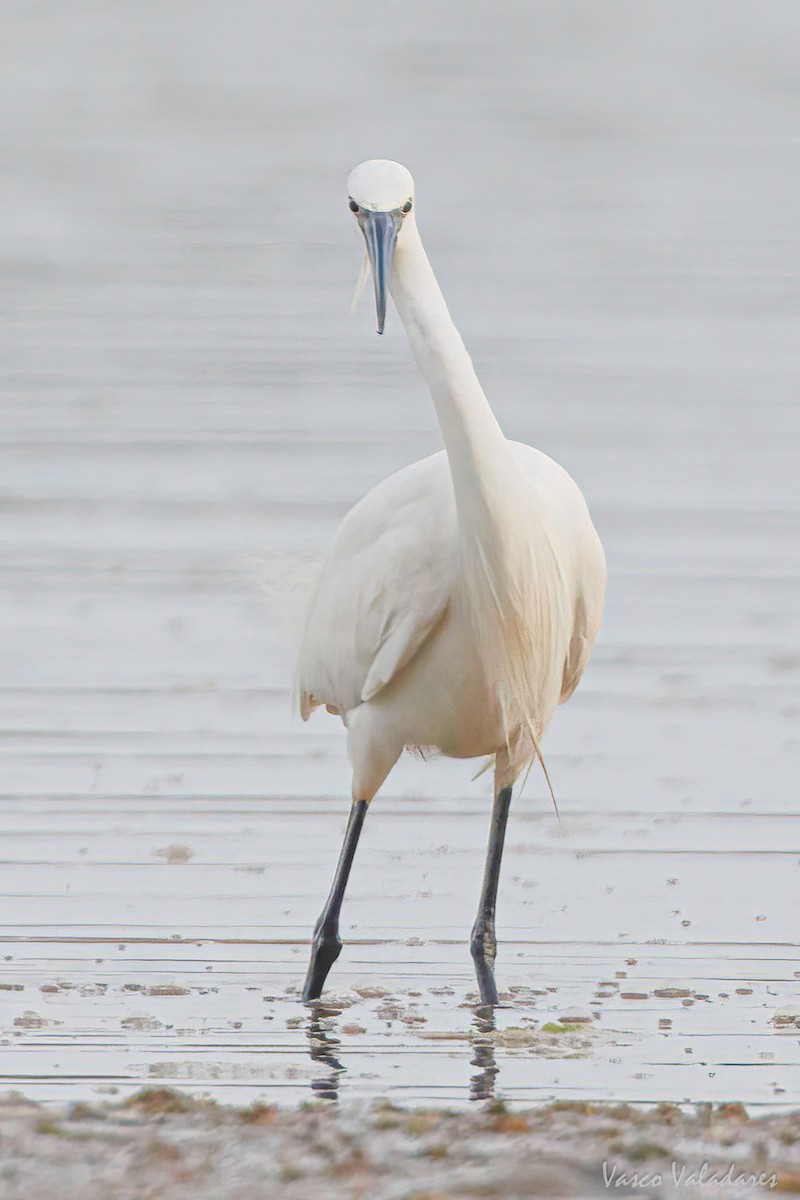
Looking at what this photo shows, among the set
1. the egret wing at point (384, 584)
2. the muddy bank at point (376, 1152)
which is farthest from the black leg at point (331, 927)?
the muddy bank at point (376, 1152)

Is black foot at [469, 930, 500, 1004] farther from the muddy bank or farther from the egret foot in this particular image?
the muddy bank

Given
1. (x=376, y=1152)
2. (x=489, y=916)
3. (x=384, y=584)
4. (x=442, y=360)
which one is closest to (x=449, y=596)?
(x=384, y=584)

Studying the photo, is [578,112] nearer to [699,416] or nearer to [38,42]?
[38,42]

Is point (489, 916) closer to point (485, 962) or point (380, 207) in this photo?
point (485, 962)

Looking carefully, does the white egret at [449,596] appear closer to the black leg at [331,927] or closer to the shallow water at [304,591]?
the black leg at [331,927]

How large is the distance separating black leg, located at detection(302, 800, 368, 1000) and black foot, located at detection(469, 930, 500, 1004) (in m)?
0.37

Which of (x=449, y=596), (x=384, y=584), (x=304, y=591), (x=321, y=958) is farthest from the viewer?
(x=304, y=591)

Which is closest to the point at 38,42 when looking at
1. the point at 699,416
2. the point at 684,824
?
the point at 699,416

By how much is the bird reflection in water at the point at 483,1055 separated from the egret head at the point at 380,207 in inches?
67.8

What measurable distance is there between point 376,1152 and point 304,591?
9.73ft

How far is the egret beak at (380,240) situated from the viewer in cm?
510

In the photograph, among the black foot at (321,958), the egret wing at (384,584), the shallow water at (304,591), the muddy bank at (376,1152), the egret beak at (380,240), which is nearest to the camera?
the muddy bank at (376,1152)

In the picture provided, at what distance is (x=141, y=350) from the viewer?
16.0 meters

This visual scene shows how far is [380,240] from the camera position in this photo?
5.12m
